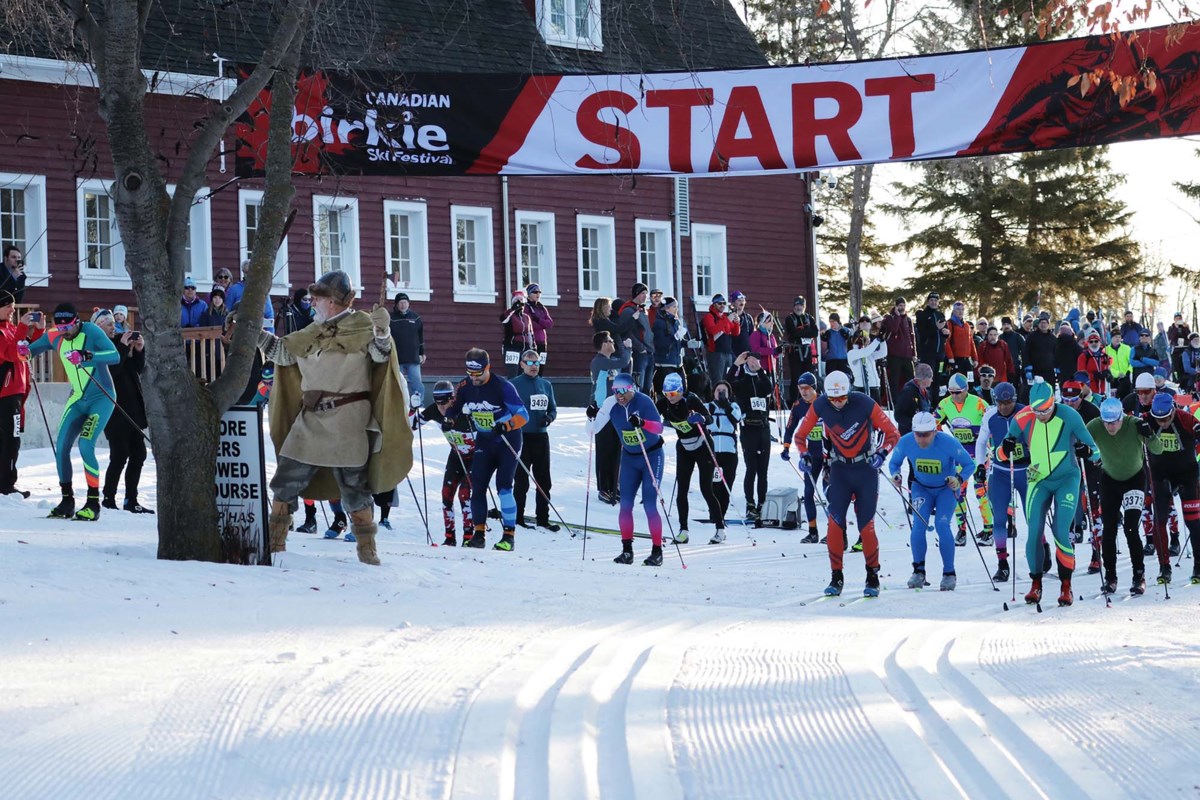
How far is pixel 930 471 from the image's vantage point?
49.2 ft

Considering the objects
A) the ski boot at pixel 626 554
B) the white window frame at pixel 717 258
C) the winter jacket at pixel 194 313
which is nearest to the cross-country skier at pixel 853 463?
the ski boot at pixel 626 554

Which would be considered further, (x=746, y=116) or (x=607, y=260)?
(x=607, y=260)

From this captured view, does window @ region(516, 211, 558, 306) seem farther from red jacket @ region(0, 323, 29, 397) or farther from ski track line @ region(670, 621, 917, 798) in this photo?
ski track line @ region(670, 621, 917, 798)

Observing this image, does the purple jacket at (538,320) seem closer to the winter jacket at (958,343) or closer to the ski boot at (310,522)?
the ski boot at (310,522)

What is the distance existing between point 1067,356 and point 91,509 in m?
17.3

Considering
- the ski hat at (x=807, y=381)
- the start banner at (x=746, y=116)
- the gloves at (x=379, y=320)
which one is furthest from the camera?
the ski hat at (x=807, y=381)

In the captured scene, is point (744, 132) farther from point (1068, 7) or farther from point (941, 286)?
point (941, 286)

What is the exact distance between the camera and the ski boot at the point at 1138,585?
1398 cm

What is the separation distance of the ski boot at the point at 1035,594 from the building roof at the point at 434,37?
5.10 meters

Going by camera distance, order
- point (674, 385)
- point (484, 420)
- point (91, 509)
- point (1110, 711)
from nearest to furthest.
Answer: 1. point (1110, 711)
2. point (91, 509)
3. point (484, 420)
4. point (674, 385)

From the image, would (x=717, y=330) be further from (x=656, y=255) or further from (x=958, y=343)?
(x=656, y=255)

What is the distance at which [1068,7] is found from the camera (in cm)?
834

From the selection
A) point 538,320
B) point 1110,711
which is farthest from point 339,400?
point 538,320

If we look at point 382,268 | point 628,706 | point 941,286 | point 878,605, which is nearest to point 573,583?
point 878,605
